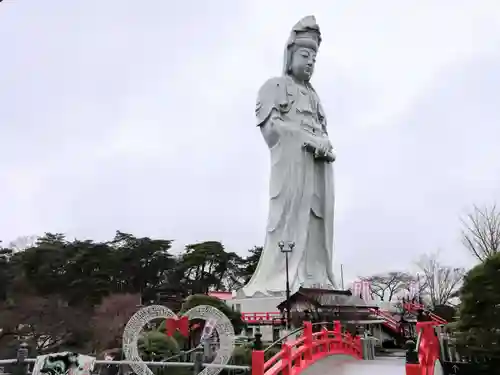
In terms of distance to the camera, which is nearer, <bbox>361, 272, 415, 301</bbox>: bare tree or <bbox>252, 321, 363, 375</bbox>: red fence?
<bbox>252, 321, 363, 375</bbox>: red fence

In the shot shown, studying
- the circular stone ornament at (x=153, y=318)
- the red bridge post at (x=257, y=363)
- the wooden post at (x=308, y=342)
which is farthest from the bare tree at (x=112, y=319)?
the red bridge post at (x=257, y=363)

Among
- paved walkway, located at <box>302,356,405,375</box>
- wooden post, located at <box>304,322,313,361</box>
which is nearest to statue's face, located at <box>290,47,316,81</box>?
paved walkway, located at <box>302,356,405,375</box>

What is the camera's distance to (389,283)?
151 feet

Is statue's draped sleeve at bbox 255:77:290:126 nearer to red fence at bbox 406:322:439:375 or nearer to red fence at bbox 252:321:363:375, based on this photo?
red fence at bbox 252:321:363:375

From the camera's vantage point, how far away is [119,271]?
37375 millimetres

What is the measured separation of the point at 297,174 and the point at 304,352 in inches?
634

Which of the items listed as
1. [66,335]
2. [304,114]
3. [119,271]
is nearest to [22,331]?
[66,335]

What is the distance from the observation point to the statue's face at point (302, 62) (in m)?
25.7

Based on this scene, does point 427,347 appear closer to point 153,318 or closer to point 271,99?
point 153,318

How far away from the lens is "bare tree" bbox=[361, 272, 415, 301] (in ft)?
147

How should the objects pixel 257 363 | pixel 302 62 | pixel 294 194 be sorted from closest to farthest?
pixel 257 363, pixel 294 194, pixel 302 62

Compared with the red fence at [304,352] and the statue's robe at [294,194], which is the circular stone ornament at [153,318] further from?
Result: the statue's robe at [294,194]

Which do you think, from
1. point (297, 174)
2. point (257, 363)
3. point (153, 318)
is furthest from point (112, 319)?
point (257, 363)

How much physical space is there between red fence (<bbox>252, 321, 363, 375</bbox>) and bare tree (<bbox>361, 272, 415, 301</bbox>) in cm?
3445
